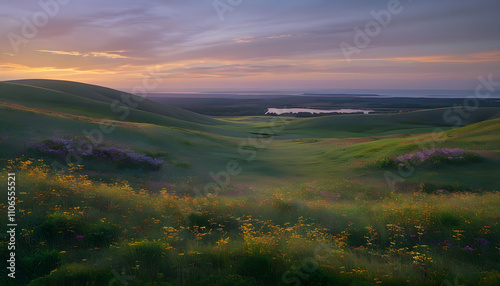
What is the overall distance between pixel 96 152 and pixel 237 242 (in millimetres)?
17264

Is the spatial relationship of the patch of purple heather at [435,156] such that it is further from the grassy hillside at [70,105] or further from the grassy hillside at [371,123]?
the grassy hillside at [371,123]

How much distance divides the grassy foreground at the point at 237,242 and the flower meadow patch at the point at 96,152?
8212 mm

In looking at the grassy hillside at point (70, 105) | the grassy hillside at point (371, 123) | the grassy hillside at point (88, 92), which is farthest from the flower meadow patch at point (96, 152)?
the grassy hillside at point (88, 92)

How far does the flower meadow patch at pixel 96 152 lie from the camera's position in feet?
64.6

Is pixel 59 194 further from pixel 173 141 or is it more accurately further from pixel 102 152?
pixel 173 141

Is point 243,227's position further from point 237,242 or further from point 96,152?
point 96,152

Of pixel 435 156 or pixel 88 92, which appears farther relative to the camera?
pixel 88 92

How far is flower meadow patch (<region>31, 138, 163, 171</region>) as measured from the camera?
64.6 ft

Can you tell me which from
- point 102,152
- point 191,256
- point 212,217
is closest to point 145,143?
point 102,152

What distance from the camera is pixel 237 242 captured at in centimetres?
848

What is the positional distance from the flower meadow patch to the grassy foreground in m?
8.21

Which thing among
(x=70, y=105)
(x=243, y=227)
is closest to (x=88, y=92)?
(x=70, y=105)

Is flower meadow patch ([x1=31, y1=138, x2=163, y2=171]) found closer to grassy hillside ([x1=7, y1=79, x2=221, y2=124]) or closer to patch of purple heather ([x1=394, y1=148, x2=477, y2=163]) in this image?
patch of purple heather ([x1=394, y1=148, x2=477, y2=163])

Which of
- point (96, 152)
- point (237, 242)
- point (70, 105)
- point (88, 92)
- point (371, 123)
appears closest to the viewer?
point (237, 242)
